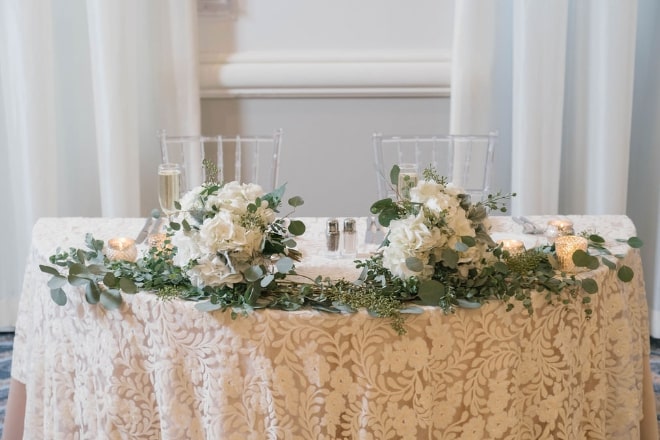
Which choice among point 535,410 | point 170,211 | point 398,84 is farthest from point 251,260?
point 398,84

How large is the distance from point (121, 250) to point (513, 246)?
0.87 meters

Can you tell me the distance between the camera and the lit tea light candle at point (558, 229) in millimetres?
2289

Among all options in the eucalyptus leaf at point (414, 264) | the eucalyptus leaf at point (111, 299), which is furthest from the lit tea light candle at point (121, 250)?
the eucalyptus leaf at point (414, 264)

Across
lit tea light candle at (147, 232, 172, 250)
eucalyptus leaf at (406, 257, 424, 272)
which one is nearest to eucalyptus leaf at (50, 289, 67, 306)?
lit tea light candle at (147, 232, 172, 250)

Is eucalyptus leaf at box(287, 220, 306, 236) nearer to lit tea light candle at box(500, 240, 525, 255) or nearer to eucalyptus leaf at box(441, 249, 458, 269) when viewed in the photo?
eucalyptus leaf at box(441, 249, 458, 269)

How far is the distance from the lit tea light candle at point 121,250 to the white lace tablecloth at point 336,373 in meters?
0.14

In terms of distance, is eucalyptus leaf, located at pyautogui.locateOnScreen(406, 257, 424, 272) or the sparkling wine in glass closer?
eucalyptus leaf, located at pyautogui.locateOnScreen(406, 257, 424, 272)

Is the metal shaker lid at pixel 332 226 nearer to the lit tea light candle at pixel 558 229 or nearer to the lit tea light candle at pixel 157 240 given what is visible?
the lit tea light candle at pixel 157 240

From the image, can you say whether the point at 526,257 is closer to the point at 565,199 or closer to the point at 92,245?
the point at 92,245

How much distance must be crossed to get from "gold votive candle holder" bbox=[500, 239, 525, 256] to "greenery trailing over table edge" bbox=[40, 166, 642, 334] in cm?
4

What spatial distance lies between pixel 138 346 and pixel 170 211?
415mm

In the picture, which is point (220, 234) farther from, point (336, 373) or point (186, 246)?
point (336, 373)

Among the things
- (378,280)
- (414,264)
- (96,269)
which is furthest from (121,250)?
(414,264)

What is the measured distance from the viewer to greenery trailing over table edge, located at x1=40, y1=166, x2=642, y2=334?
1.71 meters
